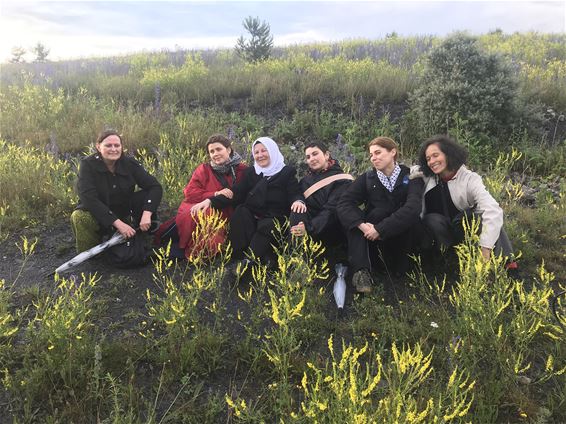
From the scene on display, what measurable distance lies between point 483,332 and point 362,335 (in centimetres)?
86

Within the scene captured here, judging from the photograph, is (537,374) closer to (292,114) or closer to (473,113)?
(473,113)

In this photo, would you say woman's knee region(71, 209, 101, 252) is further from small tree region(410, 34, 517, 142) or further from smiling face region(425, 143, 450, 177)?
small tree region(410, 34, 517, 142)

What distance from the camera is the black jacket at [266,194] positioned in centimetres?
446

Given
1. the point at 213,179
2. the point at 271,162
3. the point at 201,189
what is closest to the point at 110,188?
the point at 201,189

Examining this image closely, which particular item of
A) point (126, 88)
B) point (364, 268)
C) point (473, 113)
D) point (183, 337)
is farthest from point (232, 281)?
point (126, 88)

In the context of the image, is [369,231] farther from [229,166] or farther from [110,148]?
[110,148]

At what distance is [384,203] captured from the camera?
13.4ft

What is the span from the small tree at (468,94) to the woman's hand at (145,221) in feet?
15.3

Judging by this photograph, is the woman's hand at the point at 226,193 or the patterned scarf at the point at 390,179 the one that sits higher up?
the patterned scarf at the point at 390,179

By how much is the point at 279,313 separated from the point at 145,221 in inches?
81.1

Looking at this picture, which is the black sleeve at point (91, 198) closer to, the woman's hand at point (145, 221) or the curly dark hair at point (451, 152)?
the woman's hand at point (145, 221)

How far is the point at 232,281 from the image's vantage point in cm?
387

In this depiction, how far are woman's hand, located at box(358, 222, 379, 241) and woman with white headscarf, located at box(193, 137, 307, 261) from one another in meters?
0.74

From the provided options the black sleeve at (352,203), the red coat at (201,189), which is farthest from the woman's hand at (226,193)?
the black sleeve at (352,203)
